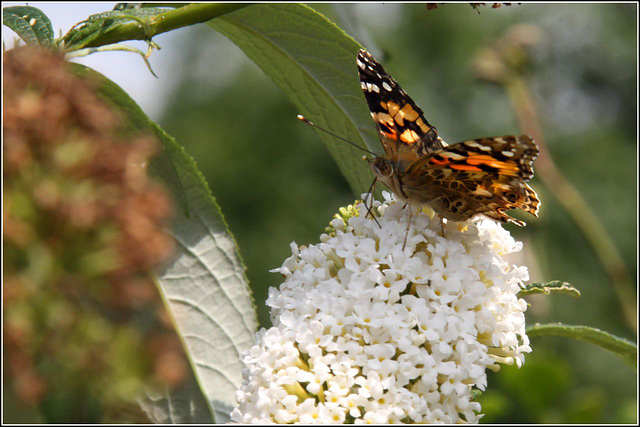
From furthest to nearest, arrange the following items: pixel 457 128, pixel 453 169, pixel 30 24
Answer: pixel 457 128 → pixel 453 169 → pixel 30 24

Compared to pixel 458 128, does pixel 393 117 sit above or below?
below

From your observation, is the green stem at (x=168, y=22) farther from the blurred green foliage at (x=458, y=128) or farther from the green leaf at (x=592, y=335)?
the blurred green foliage at (x=458, y=128)

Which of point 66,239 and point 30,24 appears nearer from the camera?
point 66,239

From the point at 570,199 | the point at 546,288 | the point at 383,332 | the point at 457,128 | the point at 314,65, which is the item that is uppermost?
the point at 457,128

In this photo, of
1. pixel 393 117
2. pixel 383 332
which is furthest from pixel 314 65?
pixel 383 332

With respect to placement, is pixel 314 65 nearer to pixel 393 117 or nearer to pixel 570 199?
pixel 393 117

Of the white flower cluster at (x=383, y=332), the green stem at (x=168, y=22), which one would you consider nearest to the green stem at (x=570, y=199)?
the white flower cluster at (x=383, y=332)

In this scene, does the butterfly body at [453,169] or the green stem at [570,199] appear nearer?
the butterfly body at [453,169]
